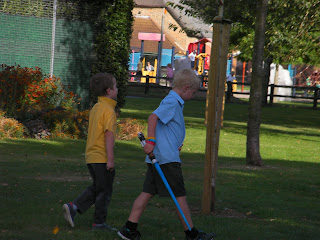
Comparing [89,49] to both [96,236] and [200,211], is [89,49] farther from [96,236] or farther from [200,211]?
[96,236]

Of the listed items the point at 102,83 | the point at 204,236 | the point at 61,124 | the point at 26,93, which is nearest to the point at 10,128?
the point at 61,124

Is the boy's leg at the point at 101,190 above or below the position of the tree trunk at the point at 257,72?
below

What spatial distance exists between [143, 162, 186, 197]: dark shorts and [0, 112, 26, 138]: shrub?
8.71 m

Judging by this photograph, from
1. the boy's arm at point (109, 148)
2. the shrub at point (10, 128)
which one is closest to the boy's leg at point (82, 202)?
the boy's arm at point (109, 148)

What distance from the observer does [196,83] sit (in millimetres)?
5719

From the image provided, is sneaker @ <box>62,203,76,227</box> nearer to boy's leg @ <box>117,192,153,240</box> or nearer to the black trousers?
the black trousers

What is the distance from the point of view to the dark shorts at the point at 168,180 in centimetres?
561

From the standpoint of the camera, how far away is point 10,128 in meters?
13.9

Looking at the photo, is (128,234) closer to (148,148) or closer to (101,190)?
(101,190)

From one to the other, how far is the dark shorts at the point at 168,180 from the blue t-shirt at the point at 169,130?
63mm

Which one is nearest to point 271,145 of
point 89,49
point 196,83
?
point 89,49

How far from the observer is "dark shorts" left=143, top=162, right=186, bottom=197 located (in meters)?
5.61

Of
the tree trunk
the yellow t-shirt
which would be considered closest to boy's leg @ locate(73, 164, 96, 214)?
the yellow t-shirt

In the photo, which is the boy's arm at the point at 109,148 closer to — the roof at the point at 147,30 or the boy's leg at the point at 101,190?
the boy's leg at the point at 101,190
